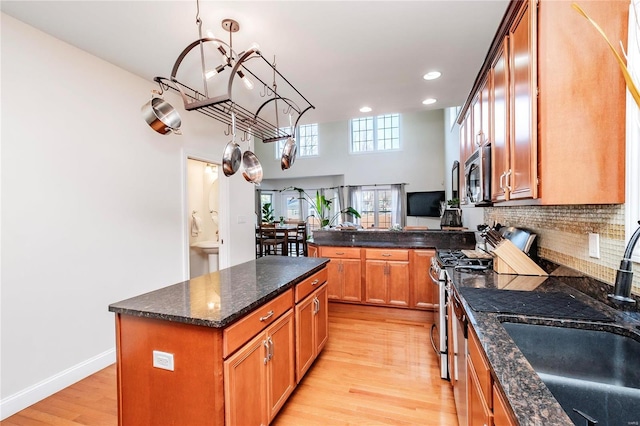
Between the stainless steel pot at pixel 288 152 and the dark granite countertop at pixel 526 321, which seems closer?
the dark granite countertop at pixel 526 321

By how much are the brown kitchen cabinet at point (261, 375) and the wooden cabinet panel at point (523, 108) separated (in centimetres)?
152

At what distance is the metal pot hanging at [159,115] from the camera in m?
1.90

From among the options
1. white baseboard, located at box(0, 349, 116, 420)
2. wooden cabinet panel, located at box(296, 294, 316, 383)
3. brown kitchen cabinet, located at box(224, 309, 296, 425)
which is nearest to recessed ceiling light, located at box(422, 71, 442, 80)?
wooden cabinet panel, located at box(296, 294, 316, 383)

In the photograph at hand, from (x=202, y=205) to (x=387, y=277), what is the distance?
317 centimetres

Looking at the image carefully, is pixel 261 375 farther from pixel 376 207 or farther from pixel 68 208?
pixel 376 207

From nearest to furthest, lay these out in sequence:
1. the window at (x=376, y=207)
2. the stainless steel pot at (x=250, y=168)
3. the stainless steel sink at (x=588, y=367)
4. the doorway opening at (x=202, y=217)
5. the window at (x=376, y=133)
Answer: the stainless steel sink at (x=588, y=367) < the stainless steel pot at (x=250, y=168) < the doorway opening at (x=202, y=217) < the window at (x=376, y=133) < the window at (x=376, y=207)

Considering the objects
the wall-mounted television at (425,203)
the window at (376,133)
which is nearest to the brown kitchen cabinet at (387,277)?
the wall-mounted television at (425,203)

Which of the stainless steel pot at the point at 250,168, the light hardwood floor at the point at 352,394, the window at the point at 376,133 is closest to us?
the light hardwood floor at the point at 352,394

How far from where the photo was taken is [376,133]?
8578 mm

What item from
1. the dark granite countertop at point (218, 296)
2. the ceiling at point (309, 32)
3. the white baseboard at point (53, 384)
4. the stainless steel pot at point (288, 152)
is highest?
the ceiling at point (309, 32)

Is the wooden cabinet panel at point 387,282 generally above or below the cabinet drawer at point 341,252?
below

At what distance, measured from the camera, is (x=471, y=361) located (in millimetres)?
1269

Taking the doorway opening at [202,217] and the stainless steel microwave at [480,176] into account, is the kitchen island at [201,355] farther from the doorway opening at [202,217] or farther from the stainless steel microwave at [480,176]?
the doorway opening at [202,217]

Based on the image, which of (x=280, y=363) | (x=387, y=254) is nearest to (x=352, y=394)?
(x=280, y=363)
